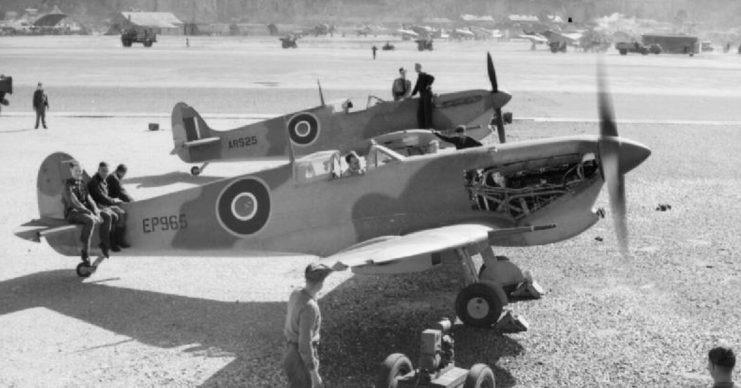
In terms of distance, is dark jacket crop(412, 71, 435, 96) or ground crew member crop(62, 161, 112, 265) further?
dark jacket crop(412, 71, 435, 96)

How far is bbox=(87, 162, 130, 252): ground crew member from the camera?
1205 centimetres

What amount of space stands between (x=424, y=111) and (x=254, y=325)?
1099 cm

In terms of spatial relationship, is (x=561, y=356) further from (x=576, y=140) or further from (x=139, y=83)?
(x=139, y=83)

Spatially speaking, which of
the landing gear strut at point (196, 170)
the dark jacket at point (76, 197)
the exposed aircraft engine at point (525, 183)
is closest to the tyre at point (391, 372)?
the exposed aircraft engine at point (525, 183)

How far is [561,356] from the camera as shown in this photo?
9156mm

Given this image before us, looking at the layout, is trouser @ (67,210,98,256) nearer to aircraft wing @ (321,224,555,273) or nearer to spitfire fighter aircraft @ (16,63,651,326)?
spitfire fighter aircraft @ (16,63,651,326)

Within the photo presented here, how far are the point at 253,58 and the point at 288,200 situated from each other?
207 feet

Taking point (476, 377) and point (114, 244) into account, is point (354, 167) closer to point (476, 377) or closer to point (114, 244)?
point (114, 244)

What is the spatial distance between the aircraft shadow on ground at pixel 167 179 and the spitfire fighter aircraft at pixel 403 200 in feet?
26.8

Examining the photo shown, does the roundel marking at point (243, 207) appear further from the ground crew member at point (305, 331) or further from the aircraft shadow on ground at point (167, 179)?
the aircraft shadow on ground at point (167, 179)

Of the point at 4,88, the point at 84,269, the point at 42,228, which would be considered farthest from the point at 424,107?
the point at 4,88

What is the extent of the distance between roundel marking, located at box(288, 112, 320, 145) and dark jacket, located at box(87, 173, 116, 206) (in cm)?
784

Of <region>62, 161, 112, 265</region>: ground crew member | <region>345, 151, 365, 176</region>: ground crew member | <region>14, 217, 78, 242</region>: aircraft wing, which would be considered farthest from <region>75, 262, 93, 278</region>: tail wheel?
<region>345, 151, 365, 176</region>: ground crew member

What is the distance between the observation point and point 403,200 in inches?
442
